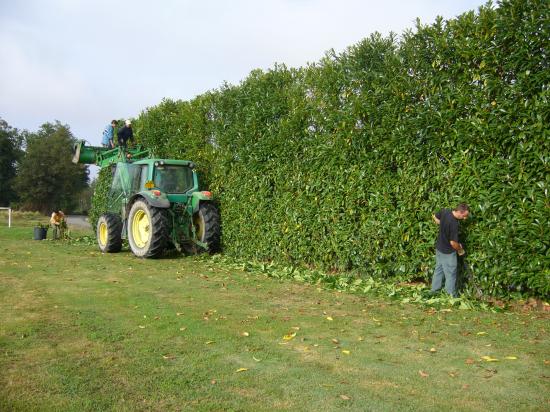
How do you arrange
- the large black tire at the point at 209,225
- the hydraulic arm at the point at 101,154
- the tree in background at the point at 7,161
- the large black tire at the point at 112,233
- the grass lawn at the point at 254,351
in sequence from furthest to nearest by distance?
1. the tree in background at the point at 7,161
2. the hydraulic arm at the point at 101,154
3. the large black tire at the point at 112,233
4. the large black tire at the point at 209,225
5. the grass lawn at the point at 254,351

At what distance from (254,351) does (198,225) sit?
752 centimetres

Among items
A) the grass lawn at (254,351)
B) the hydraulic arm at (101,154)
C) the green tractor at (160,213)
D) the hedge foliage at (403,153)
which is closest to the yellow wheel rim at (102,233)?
the green tractor at (160,213)

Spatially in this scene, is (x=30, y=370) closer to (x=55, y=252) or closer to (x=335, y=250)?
(x=335, y=250)

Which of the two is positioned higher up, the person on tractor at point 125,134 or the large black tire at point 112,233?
the person on tractor at point 125,134

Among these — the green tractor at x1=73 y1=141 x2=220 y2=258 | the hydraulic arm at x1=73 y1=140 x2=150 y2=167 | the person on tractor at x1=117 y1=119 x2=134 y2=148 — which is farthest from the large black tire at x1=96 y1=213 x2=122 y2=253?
the person on tractor at x1=117 y1=119 x2=134 y2=148

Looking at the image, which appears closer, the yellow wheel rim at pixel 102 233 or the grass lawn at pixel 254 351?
the grass lawn at pixel 254 351

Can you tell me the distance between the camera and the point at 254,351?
4672 mm

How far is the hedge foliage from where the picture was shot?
6.34 meters

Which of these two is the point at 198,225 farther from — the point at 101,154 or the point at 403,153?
the point at 403,153

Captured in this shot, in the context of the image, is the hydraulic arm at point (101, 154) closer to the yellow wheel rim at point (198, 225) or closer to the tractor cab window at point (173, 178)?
the tractor cab window at point (173, 178)

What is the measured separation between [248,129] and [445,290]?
17.9 feet

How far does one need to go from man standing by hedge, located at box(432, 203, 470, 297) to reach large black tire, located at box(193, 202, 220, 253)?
5603mm

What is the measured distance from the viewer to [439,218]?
22.8 ft

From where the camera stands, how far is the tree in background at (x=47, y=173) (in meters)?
48.7
